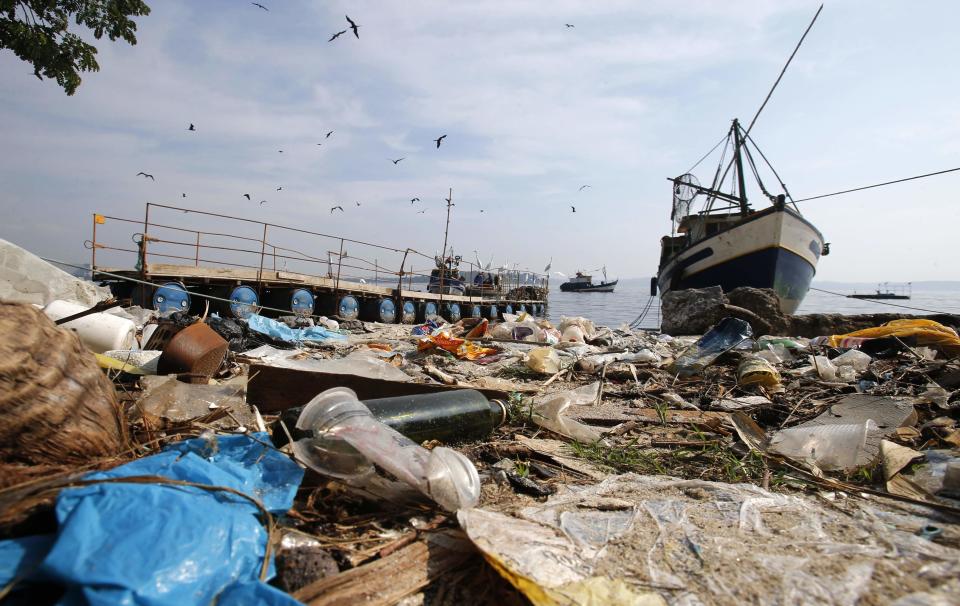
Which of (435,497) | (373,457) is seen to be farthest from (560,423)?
(373,457)

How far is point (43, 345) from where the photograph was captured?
1.72 m

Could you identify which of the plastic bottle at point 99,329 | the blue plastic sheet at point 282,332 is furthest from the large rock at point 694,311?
the plastic bottle at point 99,329

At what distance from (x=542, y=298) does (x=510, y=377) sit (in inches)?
1095

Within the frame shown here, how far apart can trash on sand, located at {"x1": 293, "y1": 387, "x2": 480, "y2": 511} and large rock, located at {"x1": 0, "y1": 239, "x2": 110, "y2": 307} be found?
638 centimetres

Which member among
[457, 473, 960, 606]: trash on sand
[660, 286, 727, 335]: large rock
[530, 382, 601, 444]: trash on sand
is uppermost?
[660, 286, 727, 335]: large rock

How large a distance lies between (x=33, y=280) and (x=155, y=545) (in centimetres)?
840

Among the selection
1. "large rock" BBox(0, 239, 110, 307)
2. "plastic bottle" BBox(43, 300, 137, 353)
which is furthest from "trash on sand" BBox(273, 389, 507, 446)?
"large rock" BBox(0, 239, 110, 307)

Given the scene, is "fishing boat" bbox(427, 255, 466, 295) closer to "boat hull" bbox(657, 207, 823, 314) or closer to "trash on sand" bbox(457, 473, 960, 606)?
"boat hull" bbox(657, 207, 823, 314)

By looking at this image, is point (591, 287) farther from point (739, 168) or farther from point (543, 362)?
point (543, 362)

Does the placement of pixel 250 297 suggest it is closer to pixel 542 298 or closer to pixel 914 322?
pixel 914 322

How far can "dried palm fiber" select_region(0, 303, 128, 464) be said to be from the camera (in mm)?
1549

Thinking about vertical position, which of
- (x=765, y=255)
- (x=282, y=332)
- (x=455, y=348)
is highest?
(x=765, y=255)

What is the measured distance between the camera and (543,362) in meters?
5.69

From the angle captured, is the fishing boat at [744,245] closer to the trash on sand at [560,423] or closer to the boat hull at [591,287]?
the trash on sand at [560,423]
